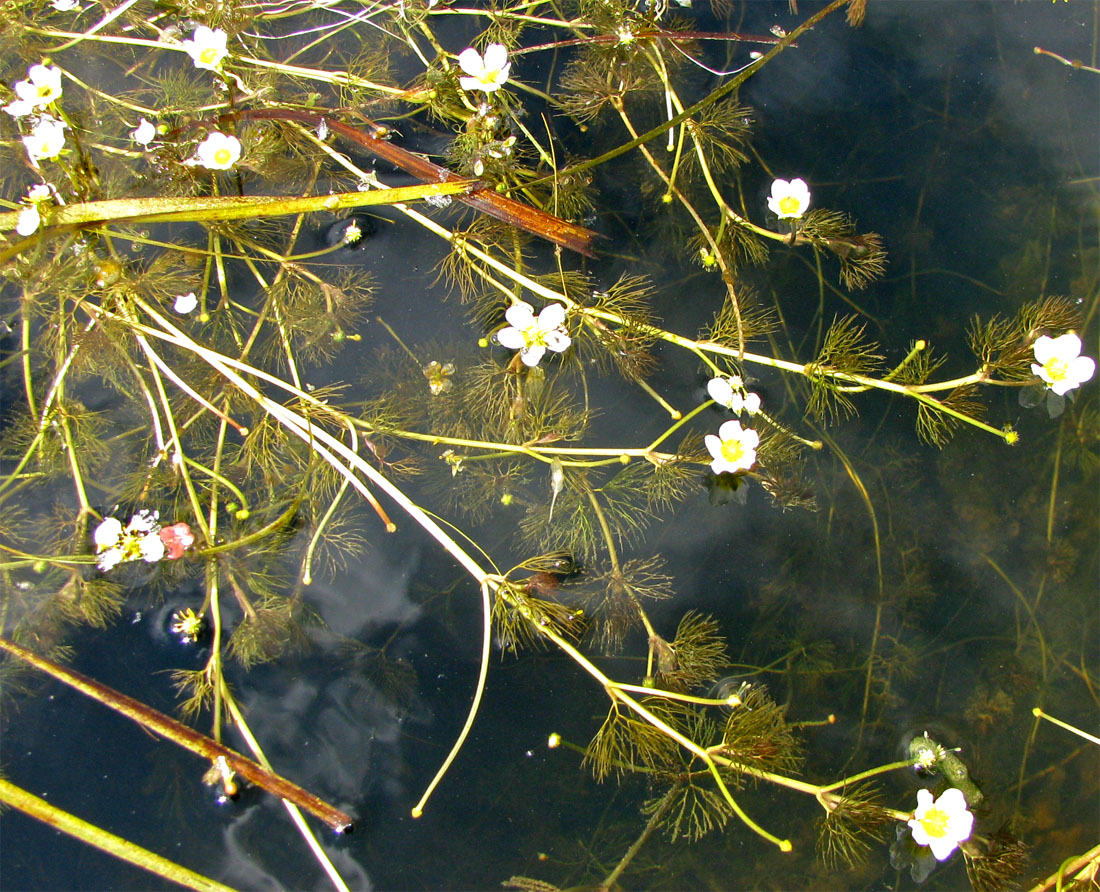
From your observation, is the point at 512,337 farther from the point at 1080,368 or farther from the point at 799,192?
the point at 1080,368

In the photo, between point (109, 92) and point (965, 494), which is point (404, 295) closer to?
point (109, 92)

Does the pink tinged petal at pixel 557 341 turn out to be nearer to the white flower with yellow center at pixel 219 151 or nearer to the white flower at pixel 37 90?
the white flower with yellow center at pixel 219 151

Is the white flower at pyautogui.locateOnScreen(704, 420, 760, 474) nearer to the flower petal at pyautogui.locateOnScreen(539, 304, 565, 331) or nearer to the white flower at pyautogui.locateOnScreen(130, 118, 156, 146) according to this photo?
the flower petal at pyautogui.locateOnScreen(539, 304, 565, 331)

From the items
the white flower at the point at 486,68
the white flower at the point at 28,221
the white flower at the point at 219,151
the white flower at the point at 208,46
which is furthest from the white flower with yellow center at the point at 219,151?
the white flower at the point at 486,68

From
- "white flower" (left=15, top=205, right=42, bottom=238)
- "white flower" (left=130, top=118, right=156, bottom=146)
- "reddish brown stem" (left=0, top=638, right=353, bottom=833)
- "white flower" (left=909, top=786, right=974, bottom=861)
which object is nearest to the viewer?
"white flower" (left=909, top=786, right=974, bottom=861)

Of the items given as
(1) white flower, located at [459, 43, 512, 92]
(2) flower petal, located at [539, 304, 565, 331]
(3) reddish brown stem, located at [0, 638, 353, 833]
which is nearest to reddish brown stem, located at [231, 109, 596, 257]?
(1) white flower, located at [459, 43, 512, 92]

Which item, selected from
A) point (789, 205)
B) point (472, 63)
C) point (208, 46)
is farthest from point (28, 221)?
point (789, 205)
